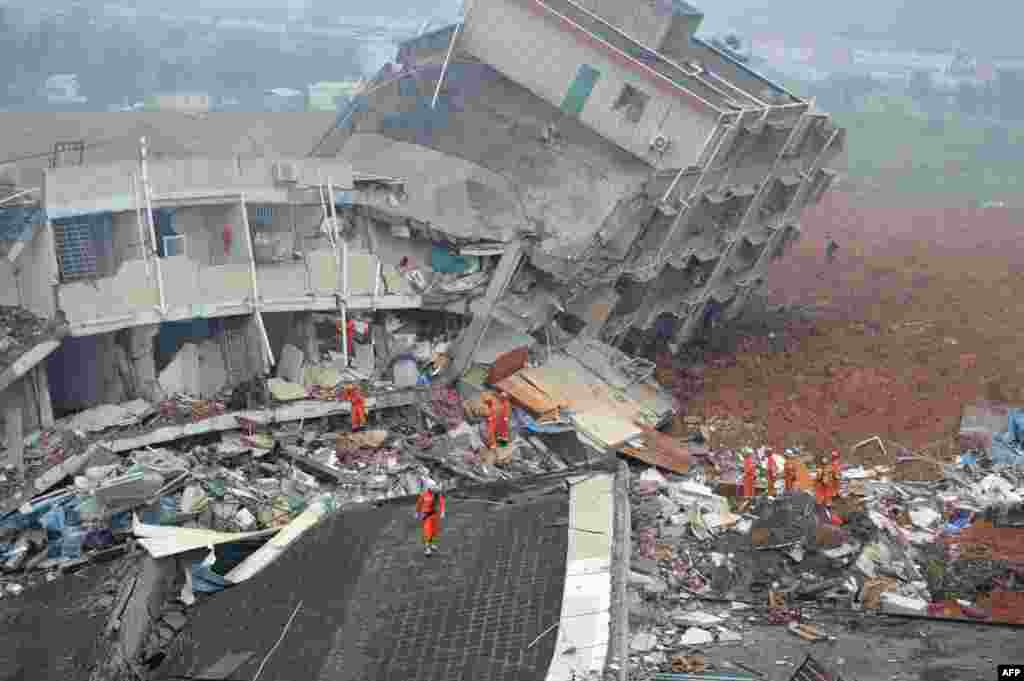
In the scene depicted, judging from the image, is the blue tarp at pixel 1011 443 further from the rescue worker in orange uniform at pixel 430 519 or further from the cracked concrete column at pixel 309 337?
the cracked concrete column at pixel 309 337

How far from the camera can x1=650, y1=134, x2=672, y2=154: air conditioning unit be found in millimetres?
26125

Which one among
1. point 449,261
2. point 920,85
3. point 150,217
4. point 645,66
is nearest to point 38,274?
point 150,217

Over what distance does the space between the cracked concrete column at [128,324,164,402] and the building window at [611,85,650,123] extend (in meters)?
11.3

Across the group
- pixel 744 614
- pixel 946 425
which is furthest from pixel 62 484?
pixel 946 425

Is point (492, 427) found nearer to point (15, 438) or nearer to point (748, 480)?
point (748, 480)

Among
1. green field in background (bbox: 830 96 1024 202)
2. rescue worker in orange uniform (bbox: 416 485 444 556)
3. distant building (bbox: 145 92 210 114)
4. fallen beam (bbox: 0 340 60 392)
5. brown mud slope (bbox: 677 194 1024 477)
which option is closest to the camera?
rescue worker in orange uniform (bbox: 416 485 444 556)

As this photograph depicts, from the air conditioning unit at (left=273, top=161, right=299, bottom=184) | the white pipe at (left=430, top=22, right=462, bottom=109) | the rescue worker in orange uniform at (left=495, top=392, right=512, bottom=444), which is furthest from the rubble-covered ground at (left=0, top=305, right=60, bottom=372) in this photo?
the white pipe at (left=430, top=22, right=462, bottom=109)

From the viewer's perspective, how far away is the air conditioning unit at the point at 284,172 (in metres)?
22.5

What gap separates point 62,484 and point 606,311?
11.7 meters

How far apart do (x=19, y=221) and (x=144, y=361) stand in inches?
128

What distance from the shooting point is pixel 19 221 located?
64.7 feet

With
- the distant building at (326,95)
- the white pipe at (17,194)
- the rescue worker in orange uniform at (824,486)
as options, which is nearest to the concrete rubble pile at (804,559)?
the rescue worker in orange uniform at (824,486)

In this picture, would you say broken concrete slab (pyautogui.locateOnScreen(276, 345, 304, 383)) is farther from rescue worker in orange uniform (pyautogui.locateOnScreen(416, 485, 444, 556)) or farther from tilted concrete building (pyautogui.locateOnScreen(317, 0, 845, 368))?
rescue worker in orange uniform (pyautogui.locateOnScreen(416, 485, 444, 556))

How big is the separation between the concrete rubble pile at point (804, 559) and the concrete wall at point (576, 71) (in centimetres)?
853
